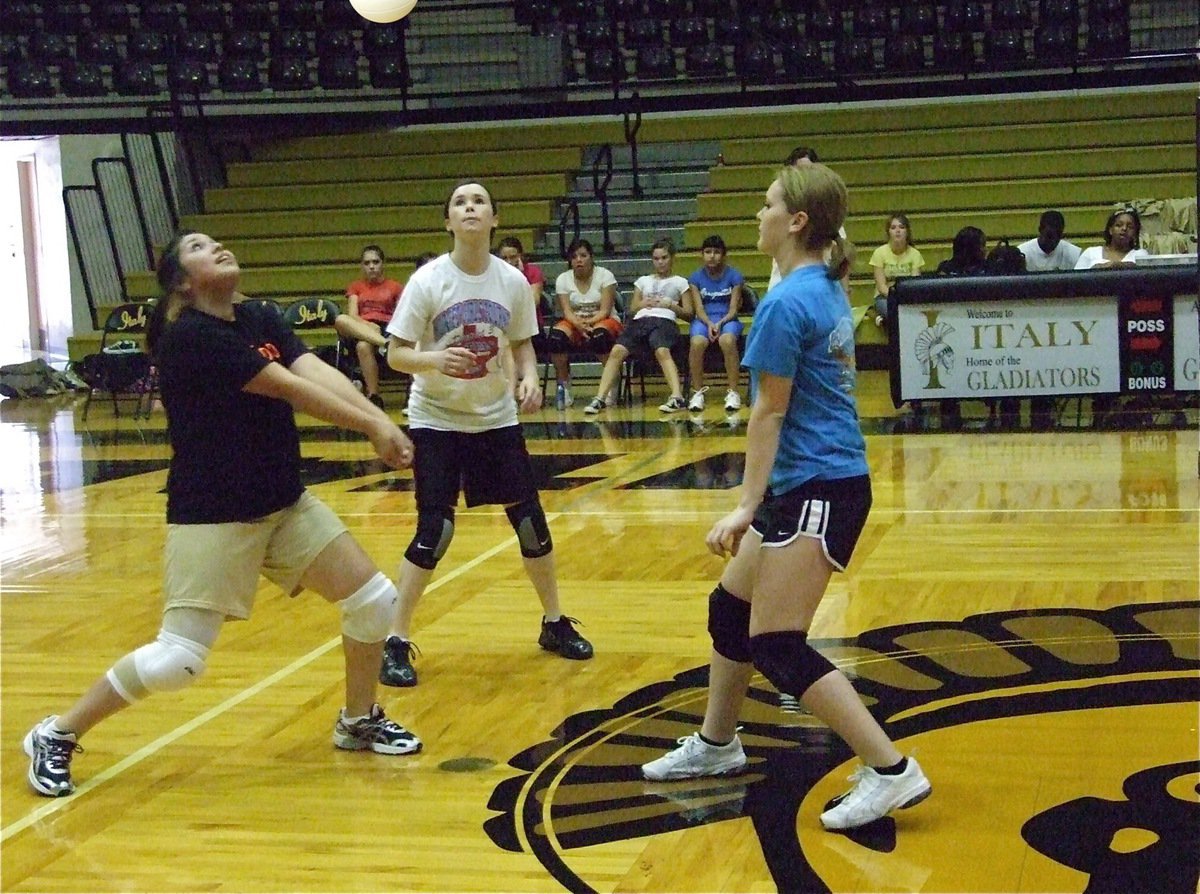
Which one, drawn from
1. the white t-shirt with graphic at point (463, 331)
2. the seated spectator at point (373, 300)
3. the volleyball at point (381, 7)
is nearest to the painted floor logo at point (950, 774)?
the white t-shirt with graphic at point (463, 331)

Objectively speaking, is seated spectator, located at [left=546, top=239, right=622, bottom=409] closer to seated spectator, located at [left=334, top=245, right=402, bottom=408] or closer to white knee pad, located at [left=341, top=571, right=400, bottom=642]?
seated spectator, located at [left=334, top=245, right=402, bottom=408]

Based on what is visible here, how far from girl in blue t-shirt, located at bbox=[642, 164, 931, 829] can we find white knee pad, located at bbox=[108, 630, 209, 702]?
150 centimetres

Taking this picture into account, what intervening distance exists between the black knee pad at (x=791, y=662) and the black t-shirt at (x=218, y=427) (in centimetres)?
143

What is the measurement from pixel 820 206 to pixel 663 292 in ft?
34.5

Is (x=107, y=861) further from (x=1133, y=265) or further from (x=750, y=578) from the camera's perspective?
(x=1133, y=265)

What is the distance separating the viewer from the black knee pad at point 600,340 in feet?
46.6

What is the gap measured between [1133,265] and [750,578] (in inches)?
344

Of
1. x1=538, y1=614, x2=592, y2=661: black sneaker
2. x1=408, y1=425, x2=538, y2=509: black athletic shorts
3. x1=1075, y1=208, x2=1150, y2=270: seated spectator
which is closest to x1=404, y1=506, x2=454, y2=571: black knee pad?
x1=408, y1=425, x2=538, y2=509: black athletic shorts

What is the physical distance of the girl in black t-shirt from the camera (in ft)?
13.3

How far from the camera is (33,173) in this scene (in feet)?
73.6

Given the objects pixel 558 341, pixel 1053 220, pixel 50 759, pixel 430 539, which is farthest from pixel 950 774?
pixel 558 341

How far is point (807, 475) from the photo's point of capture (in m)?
3.71

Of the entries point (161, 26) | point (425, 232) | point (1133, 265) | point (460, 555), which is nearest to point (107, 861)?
point (460, 555)

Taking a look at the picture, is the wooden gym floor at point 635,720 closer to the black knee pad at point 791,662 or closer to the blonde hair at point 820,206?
the black knee pad at point 791,662
